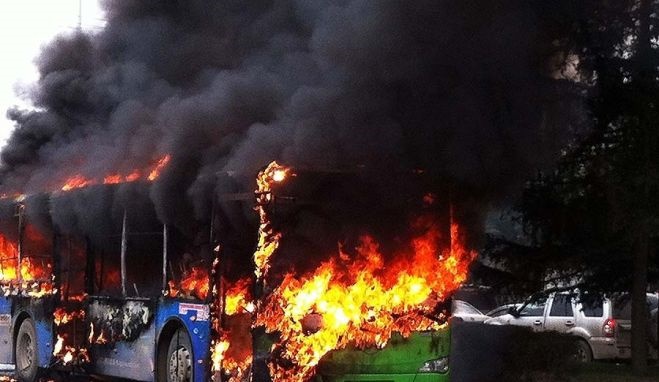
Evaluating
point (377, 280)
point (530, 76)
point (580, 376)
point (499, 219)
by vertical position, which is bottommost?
point (580, 376)

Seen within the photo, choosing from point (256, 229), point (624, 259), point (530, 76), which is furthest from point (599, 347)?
point (256, 229)

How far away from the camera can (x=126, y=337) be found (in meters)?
13.4

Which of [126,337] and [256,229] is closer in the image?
[256,229]

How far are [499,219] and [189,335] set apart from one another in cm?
582

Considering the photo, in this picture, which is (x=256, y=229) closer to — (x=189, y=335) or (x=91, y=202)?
(x=189, y=335)

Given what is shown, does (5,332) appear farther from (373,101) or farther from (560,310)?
(560,310)

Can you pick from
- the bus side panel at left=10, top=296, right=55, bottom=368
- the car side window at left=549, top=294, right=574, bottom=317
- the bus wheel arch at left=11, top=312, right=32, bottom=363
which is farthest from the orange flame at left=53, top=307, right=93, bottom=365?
the car side window at left=549, top=294, right=574, bottom=317

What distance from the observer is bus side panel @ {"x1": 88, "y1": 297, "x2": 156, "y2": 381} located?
12828mm

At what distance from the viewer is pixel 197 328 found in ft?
38.1

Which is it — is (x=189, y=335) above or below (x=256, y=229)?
below

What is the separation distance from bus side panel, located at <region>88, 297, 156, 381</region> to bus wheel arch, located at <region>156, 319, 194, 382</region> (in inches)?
5.7

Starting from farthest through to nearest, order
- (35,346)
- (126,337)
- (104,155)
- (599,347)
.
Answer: (599,347)
(35,346)
(104,155)
(126,337)

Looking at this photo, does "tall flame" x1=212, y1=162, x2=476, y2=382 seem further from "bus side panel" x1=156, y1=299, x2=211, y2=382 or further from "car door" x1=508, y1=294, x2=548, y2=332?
"car door" x1=508, y1=294, x2=548, y2=332

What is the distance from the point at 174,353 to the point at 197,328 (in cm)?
81
